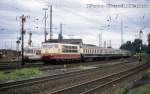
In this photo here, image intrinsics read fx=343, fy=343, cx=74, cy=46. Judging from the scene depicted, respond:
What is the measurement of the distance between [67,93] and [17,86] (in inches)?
127

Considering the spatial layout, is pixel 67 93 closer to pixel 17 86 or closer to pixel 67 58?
pixel 17 86

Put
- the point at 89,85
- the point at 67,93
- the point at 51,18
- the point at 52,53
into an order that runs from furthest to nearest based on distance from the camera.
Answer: the point at 51,18 → the point at 52,53 → the point at 89,85 → the point at 67,93

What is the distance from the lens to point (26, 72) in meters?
27.8

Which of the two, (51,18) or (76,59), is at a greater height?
(51,18)

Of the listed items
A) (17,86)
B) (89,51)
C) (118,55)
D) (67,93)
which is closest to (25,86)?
(17,86)

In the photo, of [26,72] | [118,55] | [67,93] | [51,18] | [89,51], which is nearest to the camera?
[67,93]

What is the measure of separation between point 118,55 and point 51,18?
22.5 metres

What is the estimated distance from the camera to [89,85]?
2061cm

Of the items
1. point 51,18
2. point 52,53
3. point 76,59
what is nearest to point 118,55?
point 51,18

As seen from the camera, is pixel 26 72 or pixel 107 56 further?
pixel 107 56

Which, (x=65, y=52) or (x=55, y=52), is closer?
(x=55, y=52)

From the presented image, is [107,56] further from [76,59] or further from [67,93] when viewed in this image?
[67,93]

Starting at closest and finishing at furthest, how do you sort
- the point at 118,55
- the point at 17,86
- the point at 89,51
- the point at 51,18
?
1. the point at 17,86
2. the point at 89,51
3. the point at 51,18
4. the point at 118,55

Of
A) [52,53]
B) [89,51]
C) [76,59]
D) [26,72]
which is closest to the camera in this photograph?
[26,72]
